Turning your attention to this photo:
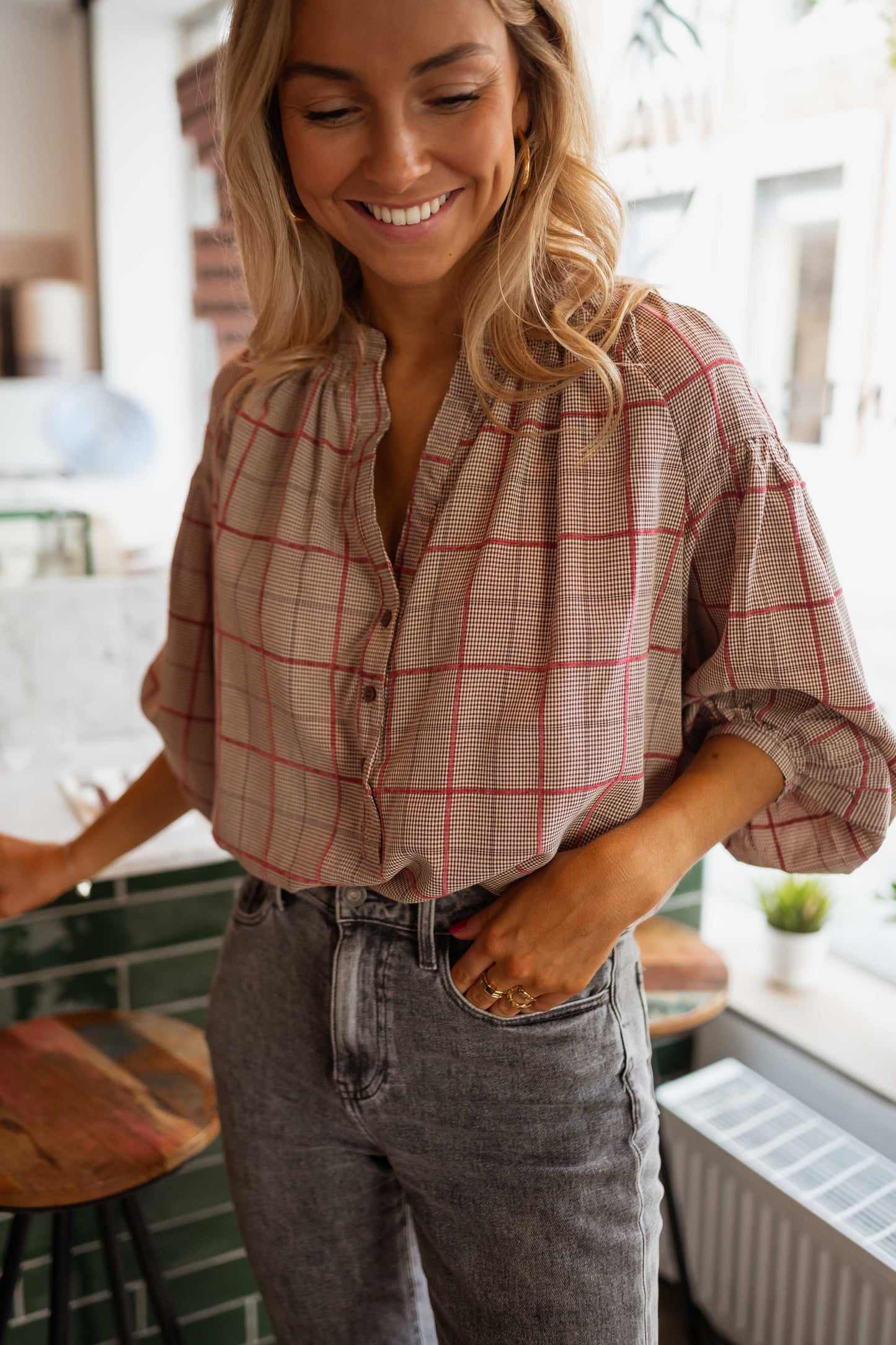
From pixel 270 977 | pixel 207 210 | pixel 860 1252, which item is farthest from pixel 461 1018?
pixel 207 210

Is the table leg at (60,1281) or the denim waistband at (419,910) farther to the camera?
the table leg at (60,1281)

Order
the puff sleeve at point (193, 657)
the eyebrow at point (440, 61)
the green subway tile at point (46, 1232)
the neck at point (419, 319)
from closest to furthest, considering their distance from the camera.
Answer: the eyebrow at point (440, 61), the neck at point (419, 319), the puff sleeve at point (193, 657), the green subway tile at point (46, 1232)

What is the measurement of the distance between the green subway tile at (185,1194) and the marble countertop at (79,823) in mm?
459

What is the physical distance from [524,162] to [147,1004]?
1.28 m

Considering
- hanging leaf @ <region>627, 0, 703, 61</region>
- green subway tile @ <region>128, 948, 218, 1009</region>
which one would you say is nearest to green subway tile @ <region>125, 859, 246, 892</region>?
green subway tile @ <region>128, 948, 218, 1009</region>

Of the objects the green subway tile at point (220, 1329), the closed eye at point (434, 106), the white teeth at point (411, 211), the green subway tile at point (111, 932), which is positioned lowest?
the green subway tile at point (220, 1329)

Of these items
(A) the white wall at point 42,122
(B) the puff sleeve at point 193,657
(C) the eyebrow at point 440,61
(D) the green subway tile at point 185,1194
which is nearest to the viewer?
(C) the eyebrow at point 440,61

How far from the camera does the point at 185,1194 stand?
66.9 inches

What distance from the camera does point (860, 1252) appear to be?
60.9 inches

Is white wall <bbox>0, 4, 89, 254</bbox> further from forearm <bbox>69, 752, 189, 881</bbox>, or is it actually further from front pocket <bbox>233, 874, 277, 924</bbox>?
front pocket <bbox>233, 874, 277, 924</bbox>

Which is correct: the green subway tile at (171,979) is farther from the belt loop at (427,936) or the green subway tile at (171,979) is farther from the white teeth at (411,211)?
the white teeth at (411,211)

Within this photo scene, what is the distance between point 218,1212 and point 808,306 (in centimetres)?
170

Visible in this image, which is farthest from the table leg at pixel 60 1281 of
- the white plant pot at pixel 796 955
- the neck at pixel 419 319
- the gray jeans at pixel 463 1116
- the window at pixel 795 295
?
the window at pixel 795 295

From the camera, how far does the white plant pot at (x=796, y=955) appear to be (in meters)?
1.98
